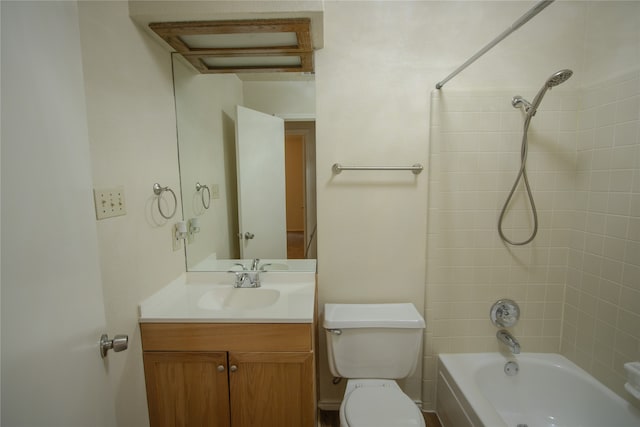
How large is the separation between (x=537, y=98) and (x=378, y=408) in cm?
165

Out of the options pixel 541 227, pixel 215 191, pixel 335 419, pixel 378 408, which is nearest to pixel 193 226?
pixel 215 191

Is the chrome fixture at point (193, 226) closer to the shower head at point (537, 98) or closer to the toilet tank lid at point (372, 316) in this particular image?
the toilet tank lid at point (372, 316)

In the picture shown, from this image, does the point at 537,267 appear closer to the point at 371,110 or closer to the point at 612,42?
the point at 612,42

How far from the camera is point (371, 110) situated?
148 cm

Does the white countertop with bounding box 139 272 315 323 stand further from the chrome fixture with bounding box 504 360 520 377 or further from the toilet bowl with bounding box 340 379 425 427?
the chrome fixture with bounding box 504 360 520 377

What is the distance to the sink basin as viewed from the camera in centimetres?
146

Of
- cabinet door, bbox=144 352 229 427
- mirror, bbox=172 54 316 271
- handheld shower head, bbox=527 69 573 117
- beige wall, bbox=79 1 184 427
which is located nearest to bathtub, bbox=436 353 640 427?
mirror, bbox=172 54 316 271

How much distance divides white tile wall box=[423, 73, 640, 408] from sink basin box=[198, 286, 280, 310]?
36.6 inches

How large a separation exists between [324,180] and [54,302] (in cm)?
118

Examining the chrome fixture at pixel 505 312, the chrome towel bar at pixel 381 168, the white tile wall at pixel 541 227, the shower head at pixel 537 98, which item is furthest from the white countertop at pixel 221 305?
the shower head at pixel 537 98

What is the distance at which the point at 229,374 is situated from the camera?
1173 mm

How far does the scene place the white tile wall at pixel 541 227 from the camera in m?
1.29

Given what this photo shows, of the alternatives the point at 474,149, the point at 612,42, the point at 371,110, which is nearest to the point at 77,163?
the point at 371,110

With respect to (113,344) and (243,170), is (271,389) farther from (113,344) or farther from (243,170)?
(243,170)
